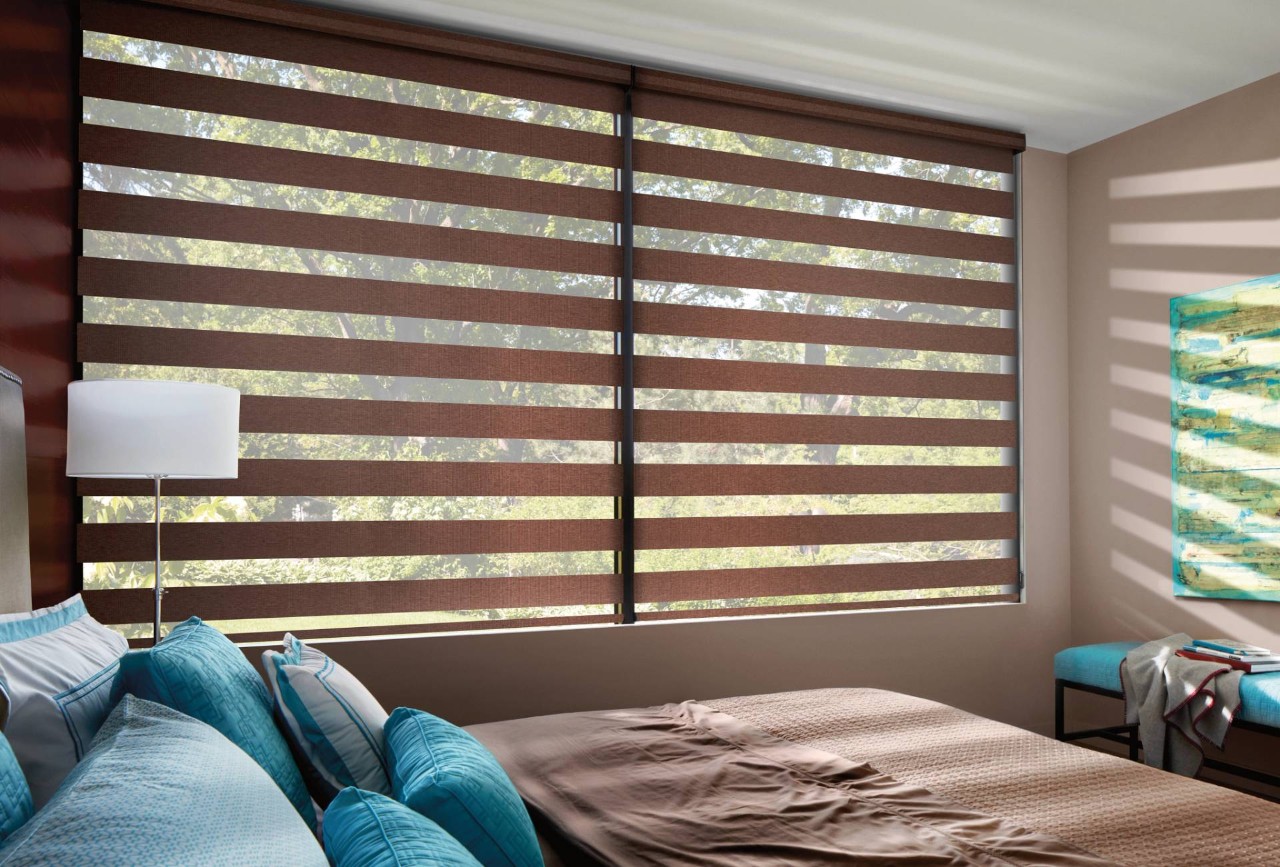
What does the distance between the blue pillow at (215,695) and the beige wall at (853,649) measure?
1639mm

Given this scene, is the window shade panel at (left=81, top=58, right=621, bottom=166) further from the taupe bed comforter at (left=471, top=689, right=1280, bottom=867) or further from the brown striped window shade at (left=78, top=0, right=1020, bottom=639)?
the taupe bed comforter at (left=471, top=689, right=1280, bottom=867)

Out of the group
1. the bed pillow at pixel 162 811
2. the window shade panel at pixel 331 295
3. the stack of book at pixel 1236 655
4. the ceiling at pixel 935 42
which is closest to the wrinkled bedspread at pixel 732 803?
the bed pillow at pixel 162 811

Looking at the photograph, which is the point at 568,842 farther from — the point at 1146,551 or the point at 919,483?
the point at 1146,551

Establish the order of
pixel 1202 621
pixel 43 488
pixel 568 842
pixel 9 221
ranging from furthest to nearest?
pixel 1202 621 < pixel 43 488 < pixel 9 221 < pixel 568 842

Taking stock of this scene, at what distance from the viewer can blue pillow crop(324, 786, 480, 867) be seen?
1006 mm

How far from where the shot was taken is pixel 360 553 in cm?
325

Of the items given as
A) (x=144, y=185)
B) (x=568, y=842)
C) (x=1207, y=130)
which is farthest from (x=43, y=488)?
(x=1207, y=130)

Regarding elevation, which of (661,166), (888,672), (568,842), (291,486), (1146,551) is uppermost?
(661,166)

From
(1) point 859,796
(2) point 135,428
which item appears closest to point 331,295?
(2) point 135,428

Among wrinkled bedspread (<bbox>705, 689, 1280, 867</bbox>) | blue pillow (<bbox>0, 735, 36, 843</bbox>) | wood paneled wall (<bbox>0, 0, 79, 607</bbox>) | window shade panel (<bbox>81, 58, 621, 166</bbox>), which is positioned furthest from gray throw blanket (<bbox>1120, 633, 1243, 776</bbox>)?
wood paneled wall (<bbox>0, 0, 79, 607</bbox>)

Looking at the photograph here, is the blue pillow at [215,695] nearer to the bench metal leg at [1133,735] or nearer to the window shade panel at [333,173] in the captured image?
the window shade panel at [333,173]

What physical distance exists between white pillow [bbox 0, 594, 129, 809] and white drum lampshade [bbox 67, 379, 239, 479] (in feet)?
2.15

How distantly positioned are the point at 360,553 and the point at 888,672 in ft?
7.66

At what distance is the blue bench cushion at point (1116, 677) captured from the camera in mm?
3168
